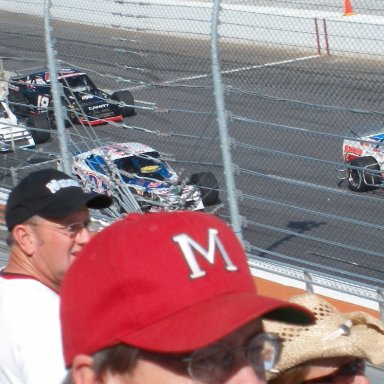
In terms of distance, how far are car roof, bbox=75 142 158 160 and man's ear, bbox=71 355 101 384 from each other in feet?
18.0

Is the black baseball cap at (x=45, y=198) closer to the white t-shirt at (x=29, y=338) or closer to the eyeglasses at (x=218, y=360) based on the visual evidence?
the white t-shirt at (x=29, y=338)

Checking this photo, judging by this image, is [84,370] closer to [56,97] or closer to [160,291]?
[160,291]

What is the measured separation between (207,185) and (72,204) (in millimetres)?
3393

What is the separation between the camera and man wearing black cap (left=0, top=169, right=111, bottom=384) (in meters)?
2.39

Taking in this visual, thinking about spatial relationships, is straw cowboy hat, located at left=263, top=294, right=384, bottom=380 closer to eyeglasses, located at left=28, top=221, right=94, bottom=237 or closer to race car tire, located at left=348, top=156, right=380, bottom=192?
eyeglasses, located at left=28, top=221, right=94, bottom=237

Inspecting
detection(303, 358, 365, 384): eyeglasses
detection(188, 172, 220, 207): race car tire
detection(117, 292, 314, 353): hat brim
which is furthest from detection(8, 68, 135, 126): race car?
detection(117, 292, 314, 353): hat brim

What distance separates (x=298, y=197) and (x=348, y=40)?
8.03ft

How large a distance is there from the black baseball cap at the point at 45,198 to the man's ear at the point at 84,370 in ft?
4.87

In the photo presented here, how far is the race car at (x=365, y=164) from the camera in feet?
20.8

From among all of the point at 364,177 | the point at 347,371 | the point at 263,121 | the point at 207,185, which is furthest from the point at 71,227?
the point at 364,177

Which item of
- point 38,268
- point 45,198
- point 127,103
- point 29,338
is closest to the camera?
point 29,338

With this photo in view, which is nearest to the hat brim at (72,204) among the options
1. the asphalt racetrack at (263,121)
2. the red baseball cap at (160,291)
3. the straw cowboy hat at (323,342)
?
the straw cowboy hat at (323,342)

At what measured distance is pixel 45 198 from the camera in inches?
115

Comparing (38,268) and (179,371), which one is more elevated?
(179,371)
